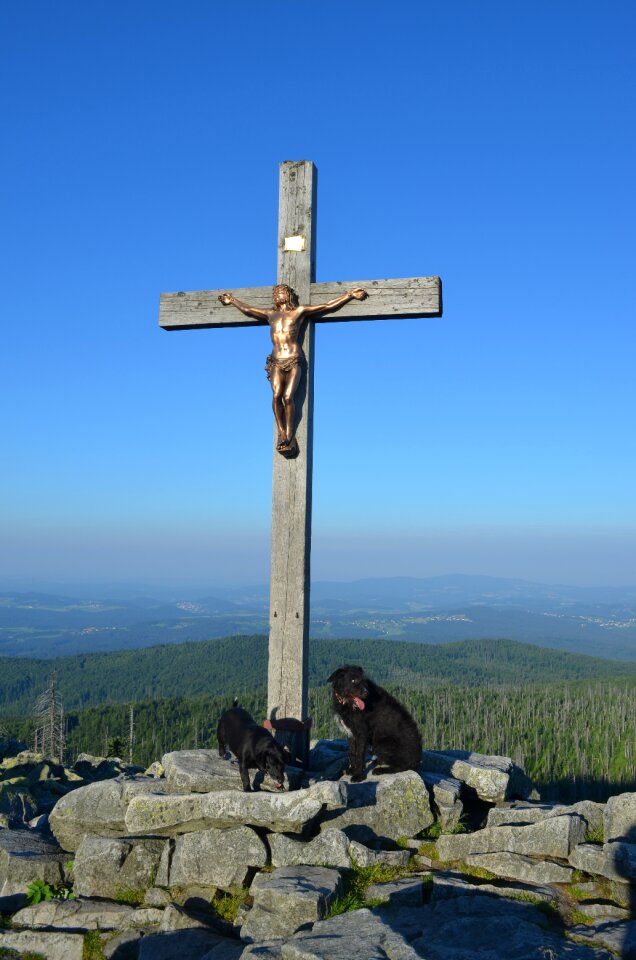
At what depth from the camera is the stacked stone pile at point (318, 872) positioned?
4965 mm

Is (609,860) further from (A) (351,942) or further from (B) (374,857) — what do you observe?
(A) (351,942)

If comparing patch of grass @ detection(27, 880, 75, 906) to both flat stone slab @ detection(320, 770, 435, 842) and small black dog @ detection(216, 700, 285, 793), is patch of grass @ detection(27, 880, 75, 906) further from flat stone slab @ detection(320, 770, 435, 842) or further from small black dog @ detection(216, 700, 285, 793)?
flat stone slab @ detection(320, 770, 435, 842)

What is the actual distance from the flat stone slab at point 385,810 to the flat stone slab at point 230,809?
0.67 metres

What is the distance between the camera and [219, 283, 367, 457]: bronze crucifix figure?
9.13 metres

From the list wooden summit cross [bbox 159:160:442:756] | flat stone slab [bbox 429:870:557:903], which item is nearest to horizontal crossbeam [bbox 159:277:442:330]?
wooden summit cross [bbox 159:160:442:756]

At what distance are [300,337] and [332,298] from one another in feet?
2.15

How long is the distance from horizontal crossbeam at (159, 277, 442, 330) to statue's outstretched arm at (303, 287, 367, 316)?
2.5 inches

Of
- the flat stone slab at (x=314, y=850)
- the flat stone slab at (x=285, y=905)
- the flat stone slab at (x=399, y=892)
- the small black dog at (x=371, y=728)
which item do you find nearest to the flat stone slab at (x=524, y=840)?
the flat stone slab at (x=399, y=892)

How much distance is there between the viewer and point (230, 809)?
661cm

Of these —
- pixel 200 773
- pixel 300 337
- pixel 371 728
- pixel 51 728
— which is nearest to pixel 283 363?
pixel 300 337

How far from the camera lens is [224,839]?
650 centimetres

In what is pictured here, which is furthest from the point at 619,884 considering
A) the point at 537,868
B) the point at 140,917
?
the point at 140,917

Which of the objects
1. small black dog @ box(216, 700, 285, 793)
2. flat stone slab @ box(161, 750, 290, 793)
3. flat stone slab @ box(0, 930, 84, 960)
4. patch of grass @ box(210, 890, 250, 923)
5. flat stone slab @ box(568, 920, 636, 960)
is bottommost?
flat stone slab @ box(0, 930, 84, 960)

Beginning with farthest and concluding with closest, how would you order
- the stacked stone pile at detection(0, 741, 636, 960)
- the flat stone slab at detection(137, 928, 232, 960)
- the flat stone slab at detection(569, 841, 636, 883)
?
the flat stone slab at detection(569, 841, 636, 883), the flat stone slab at detection(137, 928, 232, 960), the stacked stone pile at detection(0, 741, 636, 960)
